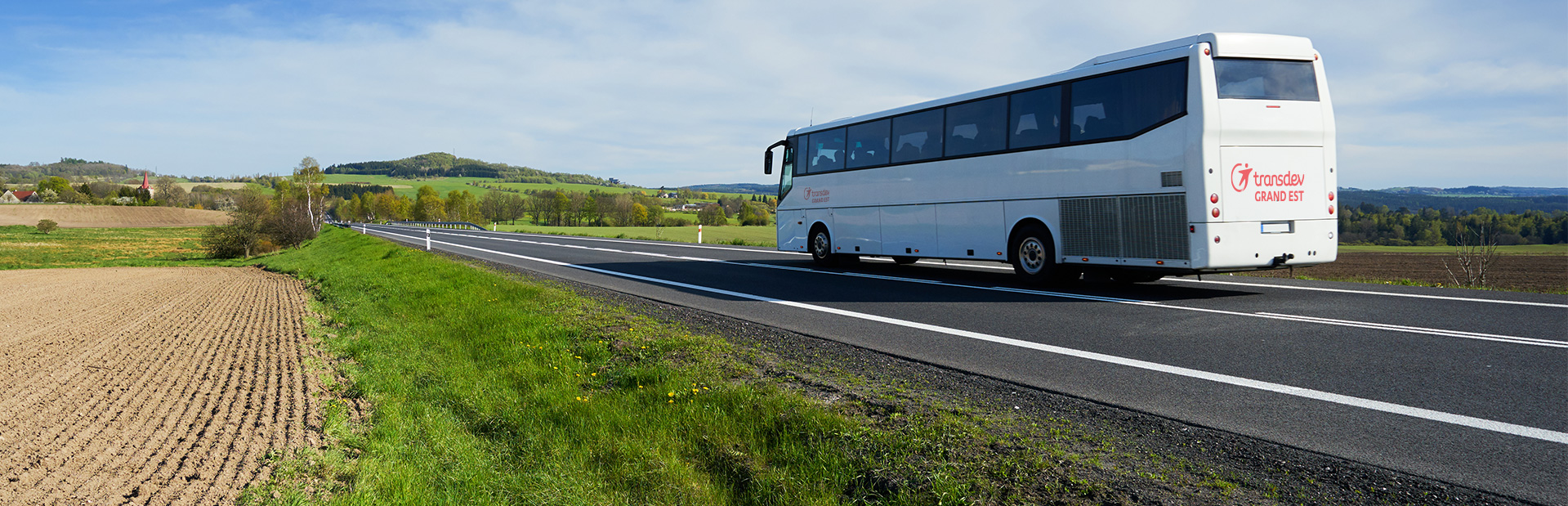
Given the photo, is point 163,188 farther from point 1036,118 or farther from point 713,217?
point 1036,118

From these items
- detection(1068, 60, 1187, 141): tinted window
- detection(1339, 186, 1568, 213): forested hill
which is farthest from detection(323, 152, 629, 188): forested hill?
detection(1068, 60, 1187, 141): tinted window

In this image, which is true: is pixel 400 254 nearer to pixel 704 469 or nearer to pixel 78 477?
pixel 78 477

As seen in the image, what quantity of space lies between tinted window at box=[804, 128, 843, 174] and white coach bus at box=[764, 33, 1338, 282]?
2789mm

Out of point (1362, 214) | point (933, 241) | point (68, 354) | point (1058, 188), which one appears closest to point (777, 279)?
point (933, 241)

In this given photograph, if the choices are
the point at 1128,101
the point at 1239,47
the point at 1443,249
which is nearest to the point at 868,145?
the point at 1128,101

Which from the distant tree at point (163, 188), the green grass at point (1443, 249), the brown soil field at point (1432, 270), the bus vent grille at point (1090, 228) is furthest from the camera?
the distant tree at point (163, 188)

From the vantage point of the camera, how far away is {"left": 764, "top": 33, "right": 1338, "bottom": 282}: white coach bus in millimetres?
9398

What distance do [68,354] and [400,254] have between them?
13898mm

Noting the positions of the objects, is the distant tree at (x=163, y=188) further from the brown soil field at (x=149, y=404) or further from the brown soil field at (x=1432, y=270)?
the brown soil field at (x=1432, y=270)

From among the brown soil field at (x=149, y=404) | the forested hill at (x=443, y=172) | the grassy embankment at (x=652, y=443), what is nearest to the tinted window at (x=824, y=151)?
the grassy embankment at (x=652, y=443)

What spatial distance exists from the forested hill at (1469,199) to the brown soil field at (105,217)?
9901 centimetres

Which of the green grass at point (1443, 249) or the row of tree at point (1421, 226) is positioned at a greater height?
the row of tree at point (1421, 226)

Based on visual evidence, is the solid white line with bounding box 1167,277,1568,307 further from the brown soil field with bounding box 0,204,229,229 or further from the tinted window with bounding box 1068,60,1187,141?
the brown soil field with bounding box 0,204,229,229

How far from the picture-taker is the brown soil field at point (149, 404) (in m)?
3.88
